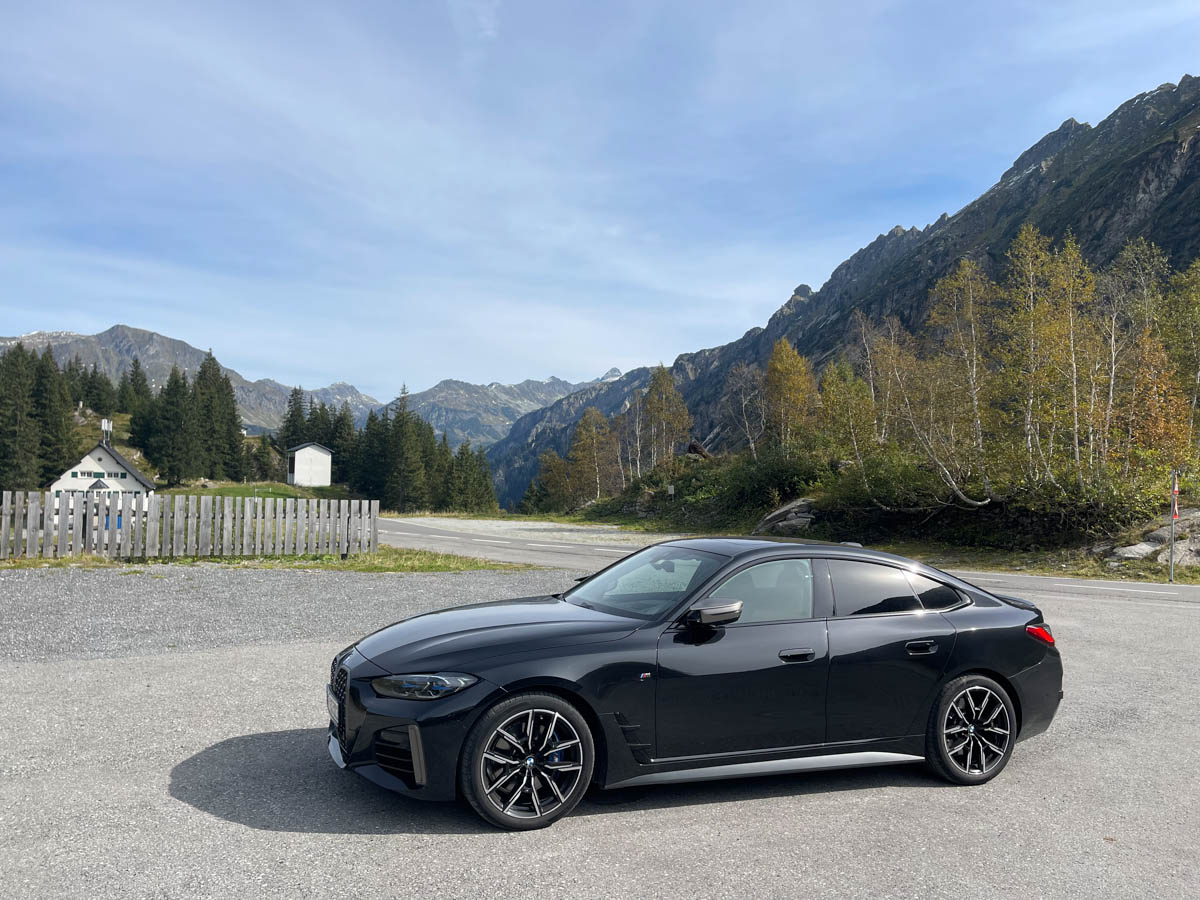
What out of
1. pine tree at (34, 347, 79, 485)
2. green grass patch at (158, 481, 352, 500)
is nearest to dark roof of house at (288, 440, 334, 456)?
green grass patch at (158, 481, 352, 500)

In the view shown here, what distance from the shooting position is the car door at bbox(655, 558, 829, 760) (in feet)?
14.9

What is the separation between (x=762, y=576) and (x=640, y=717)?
3.95 feet

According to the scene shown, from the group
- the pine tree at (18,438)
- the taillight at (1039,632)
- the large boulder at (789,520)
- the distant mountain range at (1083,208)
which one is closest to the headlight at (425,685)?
the taillight at (1039,632)

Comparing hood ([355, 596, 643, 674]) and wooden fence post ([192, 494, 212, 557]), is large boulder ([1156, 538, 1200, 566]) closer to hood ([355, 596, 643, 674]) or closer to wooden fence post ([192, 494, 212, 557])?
hood ([355, 596, 643, 674])

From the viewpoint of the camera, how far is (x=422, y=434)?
108 metres

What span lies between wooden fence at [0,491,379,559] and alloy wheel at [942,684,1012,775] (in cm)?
1458

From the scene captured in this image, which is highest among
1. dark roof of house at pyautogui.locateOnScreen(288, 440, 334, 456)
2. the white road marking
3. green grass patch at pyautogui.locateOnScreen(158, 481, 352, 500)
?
dark roof of house at pyautogui.locateOnScreen(288, 440, 334, 456)

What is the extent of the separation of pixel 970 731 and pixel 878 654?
34.3 inches

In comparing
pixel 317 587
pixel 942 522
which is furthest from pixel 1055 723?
pixel 942 522

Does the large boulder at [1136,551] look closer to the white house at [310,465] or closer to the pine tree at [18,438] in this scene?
the pine tree at [18,438]

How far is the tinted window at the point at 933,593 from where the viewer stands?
545 centimetres

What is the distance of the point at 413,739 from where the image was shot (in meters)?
4.12

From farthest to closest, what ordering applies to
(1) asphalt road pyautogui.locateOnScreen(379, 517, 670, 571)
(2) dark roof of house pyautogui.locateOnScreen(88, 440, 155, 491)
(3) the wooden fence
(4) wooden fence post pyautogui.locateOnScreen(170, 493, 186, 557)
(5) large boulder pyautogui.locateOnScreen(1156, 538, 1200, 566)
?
(2) dark roof of house pyautogui.locateOnScreen(88, 440, 155, 491) < (1) asphalt road pyautogui.locateOnScreen(379, 517, 670, 571) < (5) large boulder pyautogui.locateOnScreen(1156, 538, 1200, 566) < (4) wooden fence post pyautogui.locateOnScreen(170, 493, 186, 557) < (3) the wooden fence

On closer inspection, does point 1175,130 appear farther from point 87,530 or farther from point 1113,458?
point 87,530
